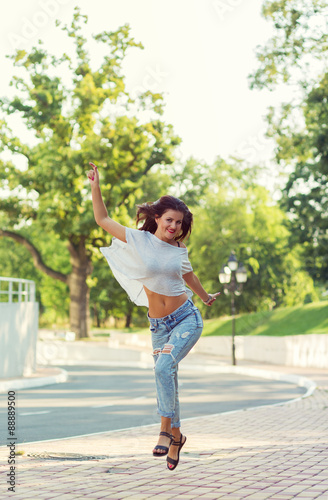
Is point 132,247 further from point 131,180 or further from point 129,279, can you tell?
point 131,180

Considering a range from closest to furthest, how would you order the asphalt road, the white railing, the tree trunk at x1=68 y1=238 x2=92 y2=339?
the asphalt road
the white railing
the tree trunk at x1=68 y1=238 x2=92 y2=339

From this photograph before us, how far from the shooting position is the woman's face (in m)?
5.58

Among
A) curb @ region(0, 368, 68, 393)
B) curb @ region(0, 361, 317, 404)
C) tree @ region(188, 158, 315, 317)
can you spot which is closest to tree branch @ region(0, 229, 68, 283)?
tree @ region(188, 158, 315, 317)

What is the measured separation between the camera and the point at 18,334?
73.3 ft

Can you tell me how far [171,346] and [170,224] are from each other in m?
0.82

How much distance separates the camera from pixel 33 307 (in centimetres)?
2362

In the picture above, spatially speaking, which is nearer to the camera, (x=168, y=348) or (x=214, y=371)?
(x=168, y=348)

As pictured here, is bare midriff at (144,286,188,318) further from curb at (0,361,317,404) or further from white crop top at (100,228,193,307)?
curb at (0,361,317,404)

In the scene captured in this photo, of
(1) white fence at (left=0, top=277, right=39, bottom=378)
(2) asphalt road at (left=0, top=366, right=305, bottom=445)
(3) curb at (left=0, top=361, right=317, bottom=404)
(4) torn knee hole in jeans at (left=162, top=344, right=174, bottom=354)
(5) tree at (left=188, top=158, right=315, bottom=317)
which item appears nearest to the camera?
(4) torn knee hole in jeans at (left=162, top=344, right=174, bottom=354)

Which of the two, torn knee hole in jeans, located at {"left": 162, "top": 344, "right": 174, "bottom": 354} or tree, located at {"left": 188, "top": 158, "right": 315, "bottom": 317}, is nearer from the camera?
torn knee hole in jeans, located at {"left": 162, "top": 344, "right": 174, "bottom": 354}

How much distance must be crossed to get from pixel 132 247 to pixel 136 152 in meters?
36.2

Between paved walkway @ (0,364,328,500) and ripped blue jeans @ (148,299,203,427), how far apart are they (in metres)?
0.57

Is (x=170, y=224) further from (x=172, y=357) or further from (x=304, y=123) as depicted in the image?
(x=304, y=123)

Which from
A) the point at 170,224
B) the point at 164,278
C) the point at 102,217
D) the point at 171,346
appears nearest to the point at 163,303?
the point at 164,278
